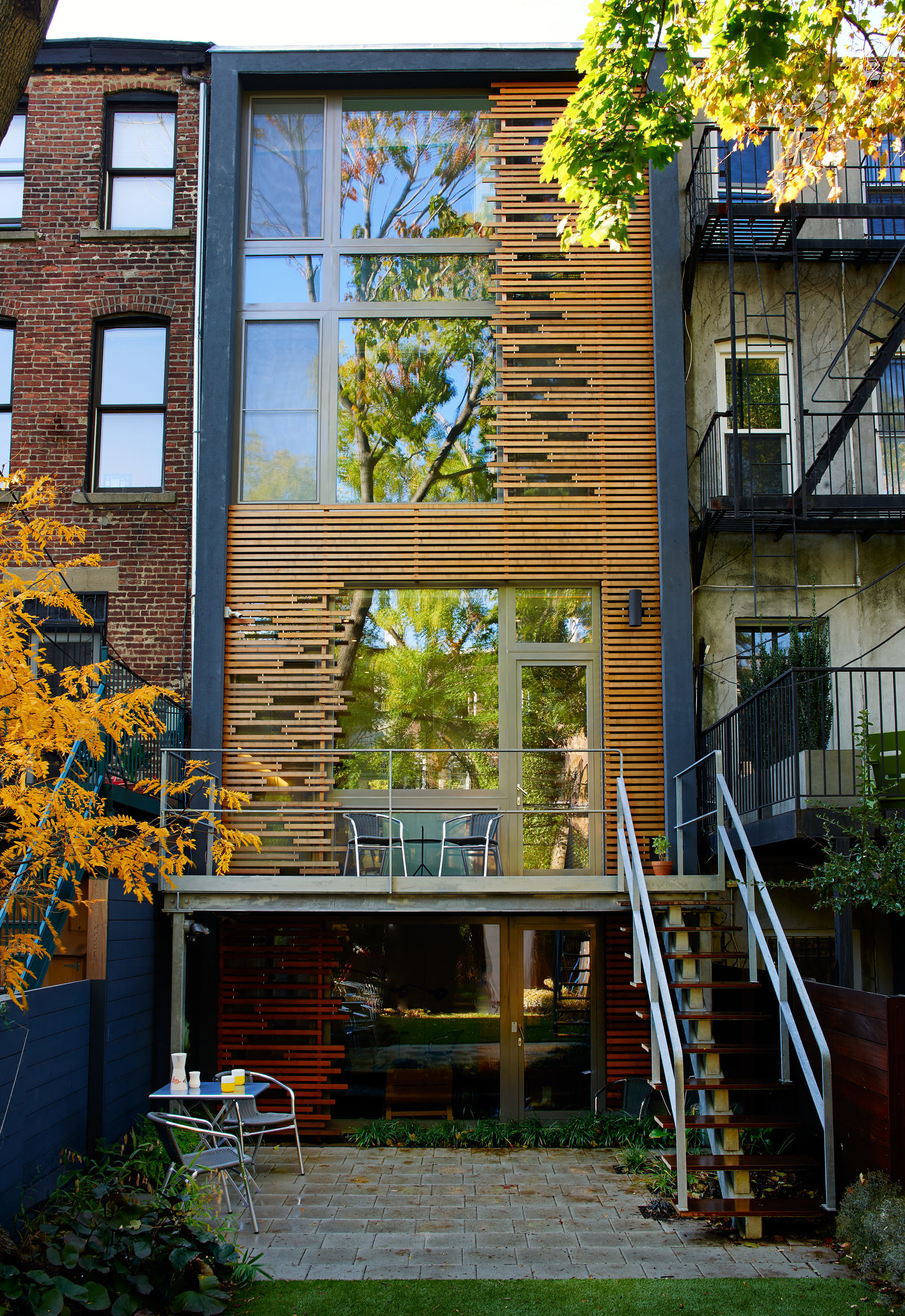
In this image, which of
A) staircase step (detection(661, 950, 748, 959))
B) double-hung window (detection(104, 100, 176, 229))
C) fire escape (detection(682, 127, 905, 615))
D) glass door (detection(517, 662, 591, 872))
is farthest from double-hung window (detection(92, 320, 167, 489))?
staircase step (detection(661, 950, 748, 959))

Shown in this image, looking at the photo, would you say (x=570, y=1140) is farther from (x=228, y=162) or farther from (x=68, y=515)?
(x=228, y=162)

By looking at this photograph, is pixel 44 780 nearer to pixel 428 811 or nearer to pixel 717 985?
pixel 428 811

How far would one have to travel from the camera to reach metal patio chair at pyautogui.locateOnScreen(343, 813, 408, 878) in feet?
32.7

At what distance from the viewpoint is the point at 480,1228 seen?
716cm

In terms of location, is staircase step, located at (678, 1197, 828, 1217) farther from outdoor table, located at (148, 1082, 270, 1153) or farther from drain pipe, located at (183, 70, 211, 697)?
drain pipe, located at (183, 70, 211, 697)

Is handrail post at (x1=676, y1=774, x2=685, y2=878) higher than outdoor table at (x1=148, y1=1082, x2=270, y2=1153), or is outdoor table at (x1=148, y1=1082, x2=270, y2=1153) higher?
handrail post at (x1=676, y1=774, x2=685, y2=878)

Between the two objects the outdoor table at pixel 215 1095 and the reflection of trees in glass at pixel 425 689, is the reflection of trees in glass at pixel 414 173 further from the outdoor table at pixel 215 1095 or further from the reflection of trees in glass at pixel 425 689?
the outdoor table at pixel 215 1095

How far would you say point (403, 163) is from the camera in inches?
440

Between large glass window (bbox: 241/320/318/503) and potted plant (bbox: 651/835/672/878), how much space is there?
4492 millimetres

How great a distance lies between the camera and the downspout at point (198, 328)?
1062 cm

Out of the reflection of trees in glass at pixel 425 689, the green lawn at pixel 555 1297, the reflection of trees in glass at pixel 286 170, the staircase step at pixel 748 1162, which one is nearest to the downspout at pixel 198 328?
the reflection of trees in glass at pixel 286 170

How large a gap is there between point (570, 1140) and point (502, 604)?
15.5 ft

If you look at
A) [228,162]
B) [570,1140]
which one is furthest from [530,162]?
[570,1140]

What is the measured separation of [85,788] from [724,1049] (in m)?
4.62
